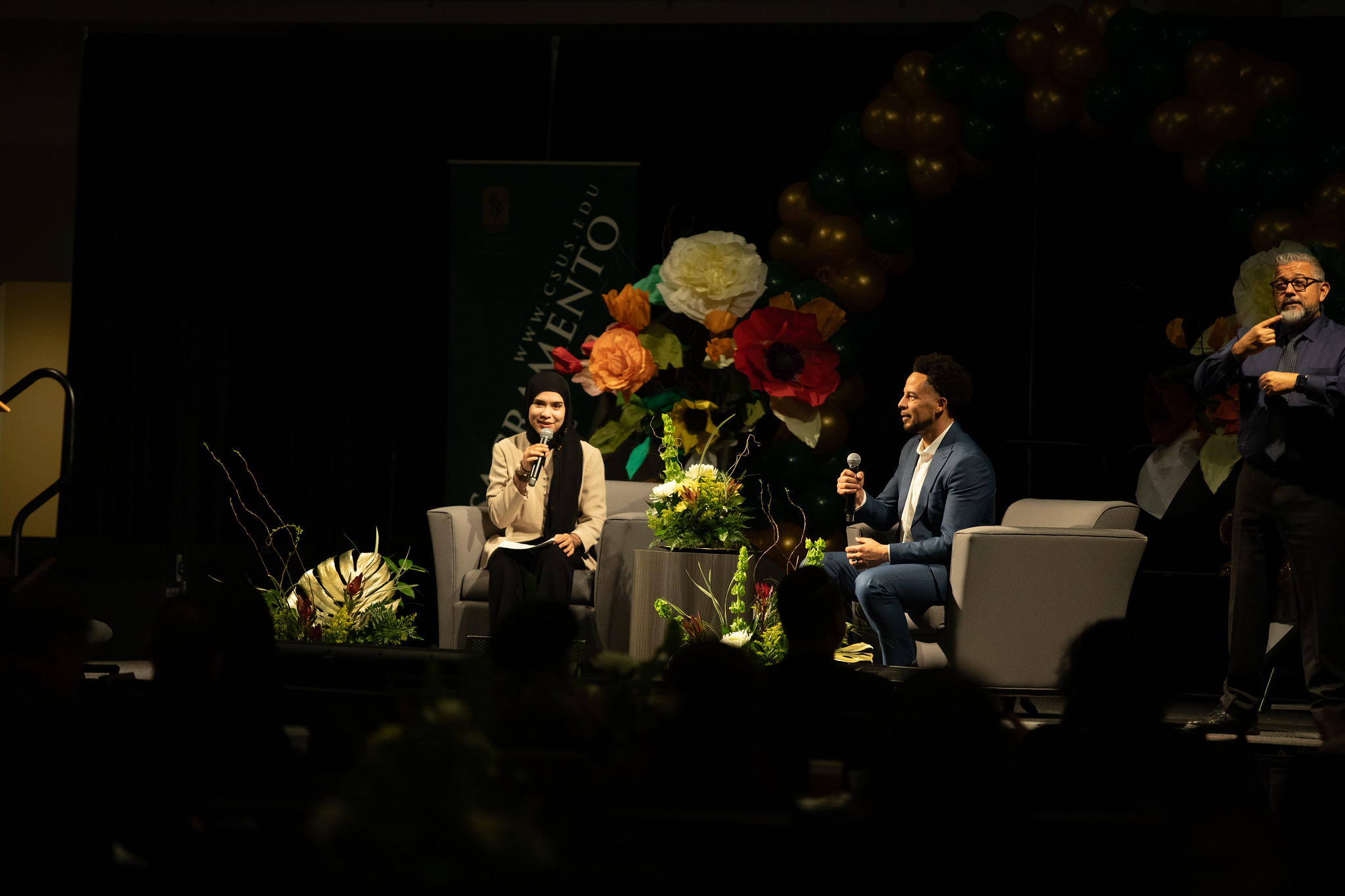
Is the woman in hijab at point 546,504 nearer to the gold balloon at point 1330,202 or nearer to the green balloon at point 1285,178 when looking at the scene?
the green balloon at point 1285,178

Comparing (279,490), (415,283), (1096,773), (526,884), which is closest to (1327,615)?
(1096,773)

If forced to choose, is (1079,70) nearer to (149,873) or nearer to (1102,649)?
(1102,649)

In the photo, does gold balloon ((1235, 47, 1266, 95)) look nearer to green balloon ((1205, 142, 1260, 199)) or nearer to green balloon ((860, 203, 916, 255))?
green balloon ((1205, 142, 1260, 199))

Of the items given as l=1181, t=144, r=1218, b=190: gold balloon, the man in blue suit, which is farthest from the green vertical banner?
l=1181, t=144, r=1218, b=190: gold balloon

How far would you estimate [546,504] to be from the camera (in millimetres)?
4430

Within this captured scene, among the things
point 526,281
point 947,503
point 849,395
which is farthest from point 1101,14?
point 526,281

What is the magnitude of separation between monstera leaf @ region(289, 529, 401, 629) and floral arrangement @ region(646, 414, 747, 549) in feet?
2.83

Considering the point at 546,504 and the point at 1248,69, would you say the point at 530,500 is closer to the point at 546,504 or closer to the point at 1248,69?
the point at 546,504

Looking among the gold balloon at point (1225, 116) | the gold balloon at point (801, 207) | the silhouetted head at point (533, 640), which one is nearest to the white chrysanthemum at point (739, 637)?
the gold balloon at point (801, 207)

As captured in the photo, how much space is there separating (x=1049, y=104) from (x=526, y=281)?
2287 mm

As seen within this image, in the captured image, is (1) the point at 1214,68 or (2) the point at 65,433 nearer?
(1) the point at 1214,68

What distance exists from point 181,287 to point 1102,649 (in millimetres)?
5597

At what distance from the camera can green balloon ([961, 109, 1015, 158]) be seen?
4.56 meters

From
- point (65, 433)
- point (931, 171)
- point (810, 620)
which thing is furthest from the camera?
point (931, 171)
